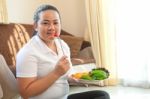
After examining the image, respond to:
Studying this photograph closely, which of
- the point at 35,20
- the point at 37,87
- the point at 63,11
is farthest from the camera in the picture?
the point at 63,11

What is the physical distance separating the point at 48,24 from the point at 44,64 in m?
0.20

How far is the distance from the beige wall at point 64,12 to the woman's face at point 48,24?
6.90ft

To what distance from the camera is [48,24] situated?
50.5 inches

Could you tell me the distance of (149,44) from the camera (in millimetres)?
3012

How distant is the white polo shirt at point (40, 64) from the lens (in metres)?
1.20

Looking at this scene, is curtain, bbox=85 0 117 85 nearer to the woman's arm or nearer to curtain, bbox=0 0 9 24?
curtain, bbox=0 0 9 24

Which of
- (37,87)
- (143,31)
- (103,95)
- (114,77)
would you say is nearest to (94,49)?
(114,77)

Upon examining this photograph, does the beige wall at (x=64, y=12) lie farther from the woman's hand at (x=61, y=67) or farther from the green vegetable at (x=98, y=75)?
the woman's hand at (x=61, y=67)

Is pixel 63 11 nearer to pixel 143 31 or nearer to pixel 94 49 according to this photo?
pixel 94 49

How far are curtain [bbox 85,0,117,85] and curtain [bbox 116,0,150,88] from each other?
0.07 metres

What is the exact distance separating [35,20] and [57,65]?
0.94ft

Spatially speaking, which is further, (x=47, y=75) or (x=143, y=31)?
(x=143, y=31)

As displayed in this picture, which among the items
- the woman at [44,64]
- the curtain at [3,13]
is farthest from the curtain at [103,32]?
the woman at [44,64]

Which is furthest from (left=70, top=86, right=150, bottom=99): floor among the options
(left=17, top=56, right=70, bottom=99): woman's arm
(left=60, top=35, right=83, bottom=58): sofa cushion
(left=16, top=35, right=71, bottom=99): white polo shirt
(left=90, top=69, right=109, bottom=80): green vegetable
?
(left=17, top=56, right=70, bottom=99): woman's arm
